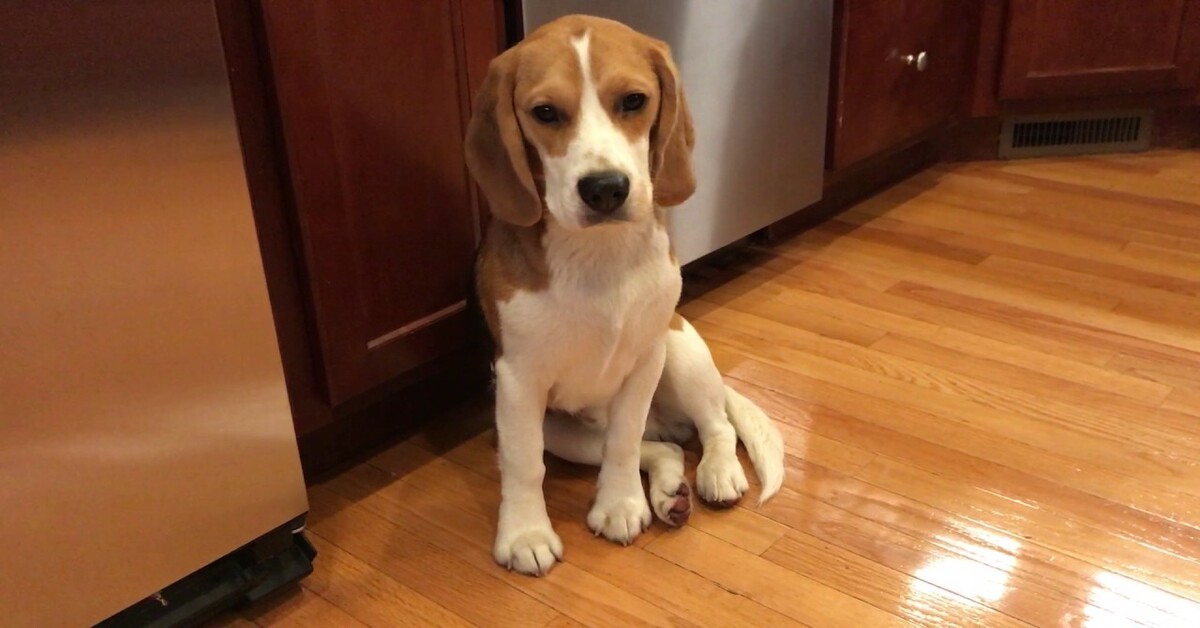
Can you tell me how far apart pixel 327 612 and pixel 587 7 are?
1.06 m

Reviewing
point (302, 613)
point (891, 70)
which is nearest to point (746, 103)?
point (891, 70)

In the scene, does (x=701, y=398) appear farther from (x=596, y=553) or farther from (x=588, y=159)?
(x=588, y=159)

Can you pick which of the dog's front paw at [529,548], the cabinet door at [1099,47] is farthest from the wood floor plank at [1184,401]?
the cabinet door at [1099,47]

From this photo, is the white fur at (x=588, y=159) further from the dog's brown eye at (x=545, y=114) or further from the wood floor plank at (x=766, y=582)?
the wood floor plank at (x=766, y=582)

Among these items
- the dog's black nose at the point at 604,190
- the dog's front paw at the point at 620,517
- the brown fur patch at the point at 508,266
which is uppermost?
the dog's black nose at the point at 604,190

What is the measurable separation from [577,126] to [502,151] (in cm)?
12

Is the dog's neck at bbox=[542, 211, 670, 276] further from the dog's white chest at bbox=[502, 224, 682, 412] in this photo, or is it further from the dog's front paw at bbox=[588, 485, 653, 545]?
the dog's front paw at bbox=[588, 485, 653, 545]

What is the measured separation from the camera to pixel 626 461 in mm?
1463

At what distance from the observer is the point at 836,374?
1.92m

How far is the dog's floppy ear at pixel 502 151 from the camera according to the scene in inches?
48.9

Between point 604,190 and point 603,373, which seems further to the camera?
point 603,373

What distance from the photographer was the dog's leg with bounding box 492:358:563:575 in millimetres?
1386

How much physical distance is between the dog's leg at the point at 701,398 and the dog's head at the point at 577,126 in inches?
13.5

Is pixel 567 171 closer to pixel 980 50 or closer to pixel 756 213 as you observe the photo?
pixel 756 213
